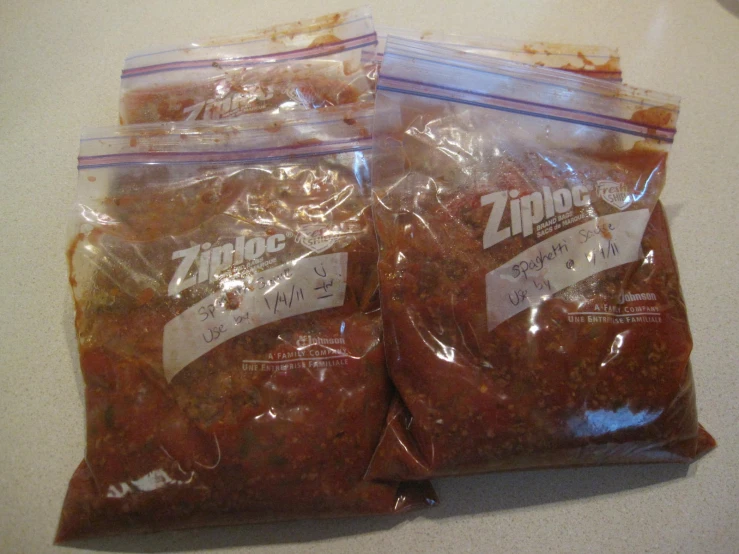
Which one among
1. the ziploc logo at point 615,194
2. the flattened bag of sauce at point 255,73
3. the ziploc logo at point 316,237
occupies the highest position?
the flattened bag of sauce at point 255,73

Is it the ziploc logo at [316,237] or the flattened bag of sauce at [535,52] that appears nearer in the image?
the ziploc logo at [316,237]

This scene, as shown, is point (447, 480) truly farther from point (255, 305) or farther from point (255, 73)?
point (255, 73)

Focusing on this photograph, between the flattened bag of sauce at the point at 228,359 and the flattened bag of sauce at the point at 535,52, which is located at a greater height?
the flattened bag of sauce at the point at 535,52

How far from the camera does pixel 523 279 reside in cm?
69

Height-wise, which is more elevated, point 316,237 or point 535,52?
point 535,52

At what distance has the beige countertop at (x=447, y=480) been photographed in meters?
0.73

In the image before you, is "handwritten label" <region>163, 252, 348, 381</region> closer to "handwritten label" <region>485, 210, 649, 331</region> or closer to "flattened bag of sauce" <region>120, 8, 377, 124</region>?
"handwritten label" <region>485, 210, 649, 331</region>

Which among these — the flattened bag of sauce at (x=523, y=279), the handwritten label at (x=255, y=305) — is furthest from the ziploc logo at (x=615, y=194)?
the handwritten label at (x=255, y=305)

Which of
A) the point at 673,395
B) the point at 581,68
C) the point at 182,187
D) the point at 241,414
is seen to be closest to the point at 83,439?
the point at 241,414

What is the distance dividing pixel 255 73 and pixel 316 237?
0.40 meters

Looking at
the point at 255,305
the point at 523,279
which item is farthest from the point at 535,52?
the point at 255,305

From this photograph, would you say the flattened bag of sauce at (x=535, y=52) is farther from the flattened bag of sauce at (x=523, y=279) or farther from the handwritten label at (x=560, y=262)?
the handwritten label at (x=560, y=262)

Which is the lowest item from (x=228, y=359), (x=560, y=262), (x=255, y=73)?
(x=228, y=359)

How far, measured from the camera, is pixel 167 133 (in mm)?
808
